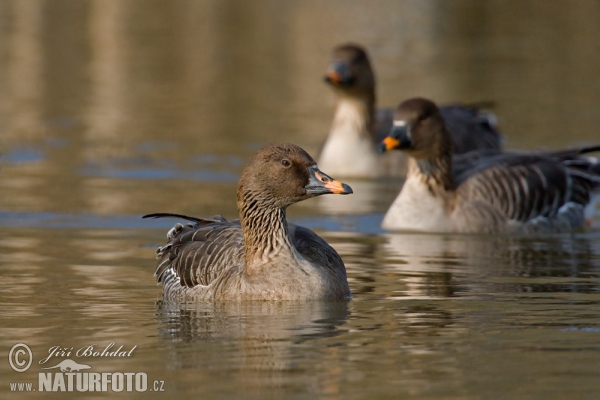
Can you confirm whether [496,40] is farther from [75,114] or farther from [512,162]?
[512,162]

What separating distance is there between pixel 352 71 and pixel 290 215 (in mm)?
5863

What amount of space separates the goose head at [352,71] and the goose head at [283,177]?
10.8 m

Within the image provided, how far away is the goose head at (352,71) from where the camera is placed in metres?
22.4

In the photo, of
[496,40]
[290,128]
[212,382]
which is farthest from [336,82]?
[496,40]

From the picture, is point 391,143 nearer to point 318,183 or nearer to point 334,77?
point 318,183

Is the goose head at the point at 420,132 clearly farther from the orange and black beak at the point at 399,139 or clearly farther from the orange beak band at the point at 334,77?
the orange beak band at the point at 334,77

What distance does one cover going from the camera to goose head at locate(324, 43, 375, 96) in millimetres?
22438

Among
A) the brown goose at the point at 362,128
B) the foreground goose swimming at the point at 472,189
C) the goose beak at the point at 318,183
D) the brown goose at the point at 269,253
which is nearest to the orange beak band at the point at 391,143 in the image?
the foreground goose swimming at the point at 472,189

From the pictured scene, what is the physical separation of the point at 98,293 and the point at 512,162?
717cm

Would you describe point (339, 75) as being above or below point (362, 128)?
above

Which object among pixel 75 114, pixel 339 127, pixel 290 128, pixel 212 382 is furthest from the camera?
pixel 75 114

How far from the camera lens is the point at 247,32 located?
43.6 metres

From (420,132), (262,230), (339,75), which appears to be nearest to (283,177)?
(262,230)

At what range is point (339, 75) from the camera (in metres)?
A: 22.3
